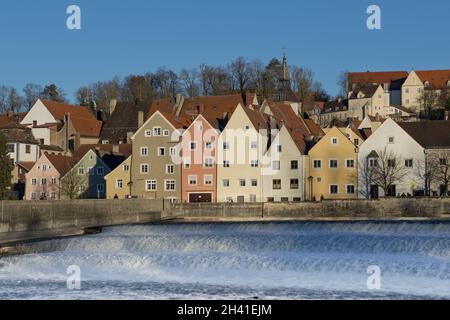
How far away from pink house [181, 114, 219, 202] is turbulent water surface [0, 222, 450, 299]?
2780 cm

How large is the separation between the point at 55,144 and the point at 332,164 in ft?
147

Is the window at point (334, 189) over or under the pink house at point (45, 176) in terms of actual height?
under

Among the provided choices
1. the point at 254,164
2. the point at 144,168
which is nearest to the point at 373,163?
the point at 254,164

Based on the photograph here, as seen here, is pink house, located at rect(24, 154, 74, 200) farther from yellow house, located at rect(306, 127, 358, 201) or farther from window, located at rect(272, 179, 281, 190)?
yellow house, located at rect(306, 127, 358, 201)

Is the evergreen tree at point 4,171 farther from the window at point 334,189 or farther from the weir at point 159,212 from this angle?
the window at point 334,189

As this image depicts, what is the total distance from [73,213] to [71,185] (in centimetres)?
2315

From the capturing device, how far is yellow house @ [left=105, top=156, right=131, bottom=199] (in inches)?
2958

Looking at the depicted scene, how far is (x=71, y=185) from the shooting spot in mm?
74688

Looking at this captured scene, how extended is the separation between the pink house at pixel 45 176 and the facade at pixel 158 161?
34.8 feet

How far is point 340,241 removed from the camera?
38031 mm

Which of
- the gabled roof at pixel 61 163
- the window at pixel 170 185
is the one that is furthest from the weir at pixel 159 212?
the gabled roof at pixel 61 163

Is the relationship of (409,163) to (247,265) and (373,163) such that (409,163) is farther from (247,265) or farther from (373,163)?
(247,265)

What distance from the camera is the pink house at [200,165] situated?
72938 millimetres
